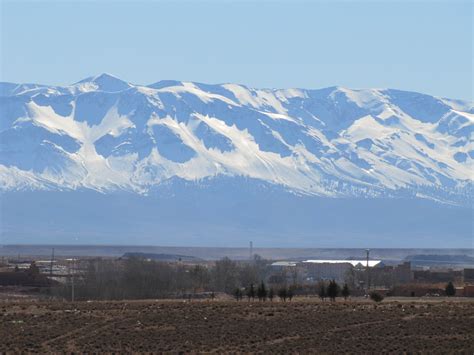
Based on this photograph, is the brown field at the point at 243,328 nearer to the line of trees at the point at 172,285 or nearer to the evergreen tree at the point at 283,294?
the evergreen tree at the point at 283,294

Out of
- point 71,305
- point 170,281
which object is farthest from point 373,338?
point 170,281

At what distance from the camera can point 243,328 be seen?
7544 centimetres

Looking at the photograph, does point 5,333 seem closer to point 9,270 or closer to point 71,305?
point 71,305

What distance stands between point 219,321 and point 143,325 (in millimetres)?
3908

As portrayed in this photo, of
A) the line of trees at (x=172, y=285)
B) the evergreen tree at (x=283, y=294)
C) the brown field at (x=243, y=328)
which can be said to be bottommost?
the brown field at (x=243, y=328)

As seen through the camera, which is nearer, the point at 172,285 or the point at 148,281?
the point at 148,281

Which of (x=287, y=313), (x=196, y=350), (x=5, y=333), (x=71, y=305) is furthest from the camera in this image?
(x=71, y=305)

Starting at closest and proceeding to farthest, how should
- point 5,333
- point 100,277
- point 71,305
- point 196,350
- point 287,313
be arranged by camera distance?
point 196,350 → point 5,333 → point 287,313 → point 71,305 → point 100,277

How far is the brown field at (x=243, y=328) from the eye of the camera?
2739 inches

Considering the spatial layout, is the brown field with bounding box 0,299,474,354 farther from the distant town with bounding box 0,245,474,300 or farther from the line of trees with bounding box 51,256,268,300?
the line of trees with bounding box 51,256,268,300

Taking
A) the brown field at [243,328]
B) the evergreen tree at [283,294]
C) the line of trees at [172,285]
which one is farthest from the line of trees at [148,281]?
the brown field at [243,328]

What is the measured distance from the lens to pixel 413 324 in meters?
75.2

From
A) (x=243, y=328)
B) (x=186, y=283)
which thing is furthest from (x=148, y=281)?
(x=243, y=328)

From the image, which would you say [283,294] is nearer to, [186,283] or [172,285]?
[172,285]
